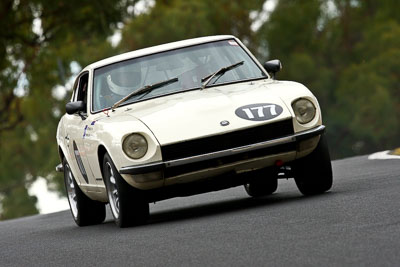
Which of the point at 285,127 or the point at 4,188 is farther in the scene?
the point at 4,188

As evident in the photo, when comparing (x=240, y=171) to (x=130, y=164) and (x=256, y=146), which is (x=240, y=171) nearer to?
(x=256, y=146)

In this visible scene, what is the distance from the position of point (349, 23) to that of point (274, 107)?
6056cm

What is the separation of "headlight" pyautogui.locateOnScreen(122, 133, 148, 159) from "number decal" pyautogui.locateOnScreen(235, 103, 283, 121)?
854 mm

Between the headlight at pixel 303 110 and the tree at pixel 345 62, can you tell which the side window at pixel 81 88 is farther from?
the tree at pixel 345 62

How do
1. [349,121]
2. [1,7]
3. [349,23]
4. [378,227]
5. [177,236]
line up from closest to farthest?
[378,227] < [177,236] < [1,7] < [349,121] < [349,23]

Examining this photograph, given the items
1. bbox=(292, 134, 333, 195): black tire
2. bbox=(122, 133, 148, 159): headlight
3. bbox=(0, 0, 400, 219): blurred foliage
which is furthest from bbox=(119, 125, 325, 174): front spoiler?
bbox=(0, 0, 400, 219): blurred foliage

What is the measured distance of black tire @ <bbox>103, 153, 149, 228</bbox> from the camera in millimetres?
9945

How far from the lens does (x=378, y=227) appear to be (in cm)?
739

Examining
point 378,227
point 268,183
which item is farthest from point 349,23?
point 378,227

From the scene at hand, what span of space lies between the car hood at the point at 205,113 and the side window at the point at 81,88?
5.98 ft

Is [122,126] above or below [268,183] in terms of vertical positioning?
above

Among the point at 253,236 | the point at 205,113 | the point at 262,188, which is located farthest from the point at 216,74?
the point at 253,236

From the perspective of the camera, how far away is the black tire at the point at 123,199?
9945mm

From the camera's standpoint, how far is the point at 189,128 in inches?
381
